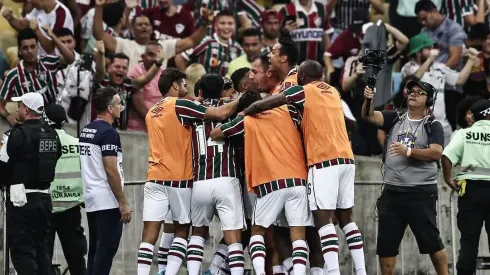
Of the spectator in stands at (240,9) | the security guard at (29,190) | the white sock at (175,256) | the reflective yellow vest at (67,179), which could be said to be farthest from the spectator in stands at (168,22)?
the white sock at (175,256)

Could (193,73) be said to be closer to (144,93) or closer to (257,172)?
(144,93)

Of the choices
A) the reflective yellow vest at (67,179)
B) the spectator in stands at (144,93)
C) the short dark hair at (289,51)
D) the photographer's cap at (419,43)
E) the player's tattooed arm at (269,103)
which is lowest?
the reflective yellow vest at (67,179)

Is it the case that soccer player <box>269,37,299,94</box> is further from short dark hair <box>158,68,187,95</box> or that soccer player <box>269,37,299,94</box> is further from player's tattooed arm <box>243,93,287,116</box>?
short dark hair <box>158,68,187,95</box>

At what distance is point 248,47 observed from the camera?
21.8 meters

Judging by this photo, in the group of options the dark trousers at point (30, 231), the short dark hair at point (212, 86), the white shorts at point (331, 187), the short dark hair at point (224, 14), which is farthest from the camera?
the short dark hair at point (224, 14)

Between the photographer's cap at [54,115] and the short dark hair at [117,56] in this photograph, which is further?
the short dark hair at [117,56]

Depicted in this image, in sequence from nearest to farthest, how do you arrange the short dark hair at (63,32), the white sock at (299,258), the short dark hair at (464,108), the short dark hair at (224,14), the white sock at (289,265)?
the white sock at (299,258), the white sock at (289,265), the short dark hair at (464,108), the short dark hair at (63,32), the short dark hair at (224,14)

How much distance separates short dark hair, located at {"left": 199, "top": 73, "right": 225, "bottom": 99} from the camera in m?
16.2

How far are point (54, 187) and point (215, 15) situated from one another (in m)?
5.97

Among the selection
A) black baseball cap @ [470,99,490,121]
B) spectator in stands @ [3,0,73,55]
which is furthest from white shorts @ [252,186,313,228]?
spectator in stands @ [3,0,73,55]

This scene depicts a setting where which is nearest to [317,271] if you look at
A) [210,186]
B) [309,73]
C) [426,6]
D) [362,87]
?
[210,186]

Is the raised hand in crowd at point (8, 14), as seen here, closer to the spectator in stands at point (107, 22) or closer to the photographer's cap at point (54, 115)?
the spectator in stands at point (107, 22)

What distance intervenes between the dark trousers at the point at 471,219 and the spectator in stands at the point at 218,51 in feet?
18.7

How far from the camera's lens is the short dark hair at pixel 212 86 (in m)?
16.2
